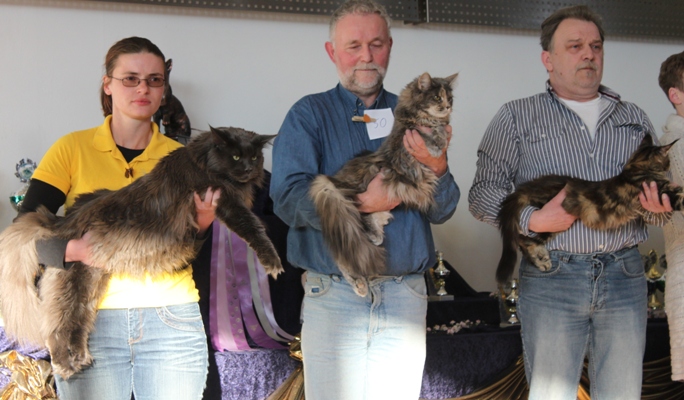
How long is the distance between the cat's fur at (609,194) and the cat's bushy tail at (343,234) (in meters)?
0.66

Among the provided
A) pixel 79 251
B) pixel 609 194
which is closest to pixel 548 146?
pixel 609 194

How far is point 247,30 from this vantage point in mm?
3508

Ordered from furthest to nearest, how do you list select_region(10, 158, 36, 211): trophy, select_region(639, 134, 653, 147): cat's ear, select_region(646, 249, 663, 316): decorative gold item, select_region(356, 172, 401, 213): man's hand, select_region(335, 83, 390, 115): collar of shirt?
1. select_region(646, 249, 663, 316): decorative gold item
2. select_region(10, 158, 36, 211): trophy
3. select_region(639, 134, 653, 147): cat's ear
4. select_region(335, 83, 390, 115): collar of shirt
5. select_region(356, 172, 401, 213): man's hand

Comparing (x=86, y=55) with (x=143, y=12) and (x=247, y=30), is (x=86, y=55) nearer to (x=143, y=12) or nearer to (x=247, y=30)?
(x=143, y=12)

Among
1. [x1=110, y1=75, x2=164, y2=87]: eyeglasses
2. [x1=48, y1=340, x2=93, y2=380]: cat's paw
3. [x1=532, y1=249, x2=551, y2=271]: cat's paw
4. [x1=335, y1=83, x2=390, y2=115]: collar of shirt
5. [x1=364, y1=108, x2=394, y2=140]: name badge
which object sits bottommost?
[x1=48, y1=340, x2=93, y2=380]: cat's paw

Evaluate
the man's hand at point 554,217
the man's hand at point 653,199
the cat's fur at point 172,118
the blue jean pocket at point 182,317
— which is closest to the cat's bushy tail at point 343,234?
the blue jean pocket at point 182,317

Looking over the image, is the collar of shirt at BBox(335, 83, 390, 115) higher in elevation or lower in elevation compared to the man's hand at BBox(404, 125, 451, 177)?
higher

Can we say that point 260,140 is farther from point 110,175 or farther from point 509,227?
point 509,227

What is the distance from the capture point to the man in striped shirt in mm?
2094

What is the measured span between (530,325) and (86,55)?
245cm

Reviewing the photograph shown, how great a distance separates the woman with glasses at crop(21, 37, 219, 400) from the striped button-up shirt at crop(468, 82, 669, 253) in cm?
98

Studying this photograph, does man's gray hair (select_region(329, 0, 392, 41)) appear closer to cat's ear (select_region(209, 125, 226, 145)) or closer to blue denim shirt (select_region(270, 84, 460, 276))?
blue denim shirt (select_region(270, 84, 460, 276))

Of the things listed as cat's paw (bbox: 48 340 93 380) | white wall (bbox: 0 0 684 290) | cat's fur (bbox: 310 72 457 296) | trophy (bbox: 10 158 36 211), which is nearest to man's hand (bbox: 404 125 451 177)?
cat's fur (bbox: 310 72 457 296)

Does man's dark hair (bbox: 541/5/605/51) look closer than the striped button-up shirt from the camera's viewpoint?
No
